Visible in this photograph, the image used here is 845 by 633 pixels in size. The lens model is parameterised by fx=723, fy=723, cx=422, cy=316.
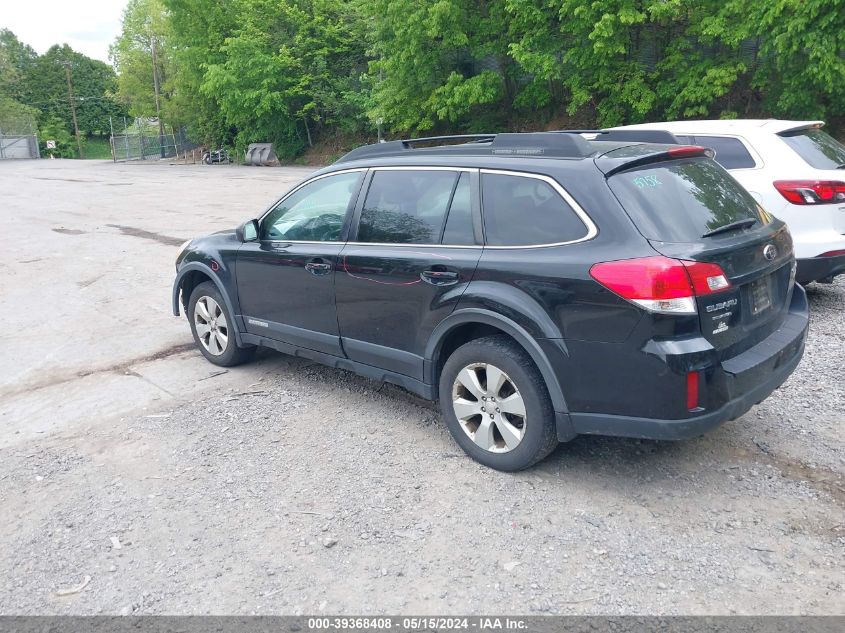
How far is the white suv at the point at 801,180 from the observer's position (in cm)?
627

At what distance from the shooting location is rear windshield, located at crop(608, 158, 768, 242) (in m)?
3.57

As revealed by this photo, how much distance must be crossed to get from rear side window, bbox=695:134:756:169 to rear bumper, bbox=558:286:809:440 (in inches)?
129

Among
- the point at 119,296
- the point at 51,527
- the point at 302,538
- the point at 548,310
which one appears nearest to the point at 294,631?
the point at 302,538

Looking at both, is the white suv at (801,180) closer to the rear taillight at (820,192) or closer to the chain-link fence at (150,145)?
the rear taillight at (820,192)

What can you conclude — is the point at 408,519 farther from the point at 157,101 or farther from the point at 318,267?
the point at 157,101

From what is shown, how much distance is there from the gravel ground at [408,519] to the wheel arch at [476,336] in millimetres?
519

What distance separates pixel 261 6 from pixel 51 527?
127 feet

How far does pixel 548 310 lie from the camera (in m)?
3.63

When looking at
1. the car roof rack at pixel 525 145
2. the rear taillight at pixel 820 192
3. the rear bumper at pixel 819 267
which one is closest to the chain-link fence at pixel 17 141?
the car roof rack at pixel 525 145

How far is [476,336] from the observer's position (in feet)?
13.6

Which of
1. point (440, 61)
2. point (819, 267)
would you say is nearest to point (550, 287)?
point (819, 267)

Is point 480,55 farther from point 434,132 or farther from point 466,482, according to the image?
point 466,482

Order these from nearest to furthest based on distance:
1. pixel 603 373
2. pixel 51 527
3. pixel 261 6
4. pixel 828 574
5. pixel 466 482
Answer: pixel 828 574 < pixel 603 373 < pixel 51 527 < pixel 466 482 < pixel 261 6

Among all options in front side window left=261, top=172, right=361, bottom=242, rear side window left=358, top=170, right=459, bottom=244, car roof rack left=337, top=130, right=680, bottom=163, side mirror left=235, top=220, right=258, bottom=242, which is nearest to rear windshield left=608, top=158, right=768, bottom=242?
car roof rack left=337, top=130, right=680, bottom=163
